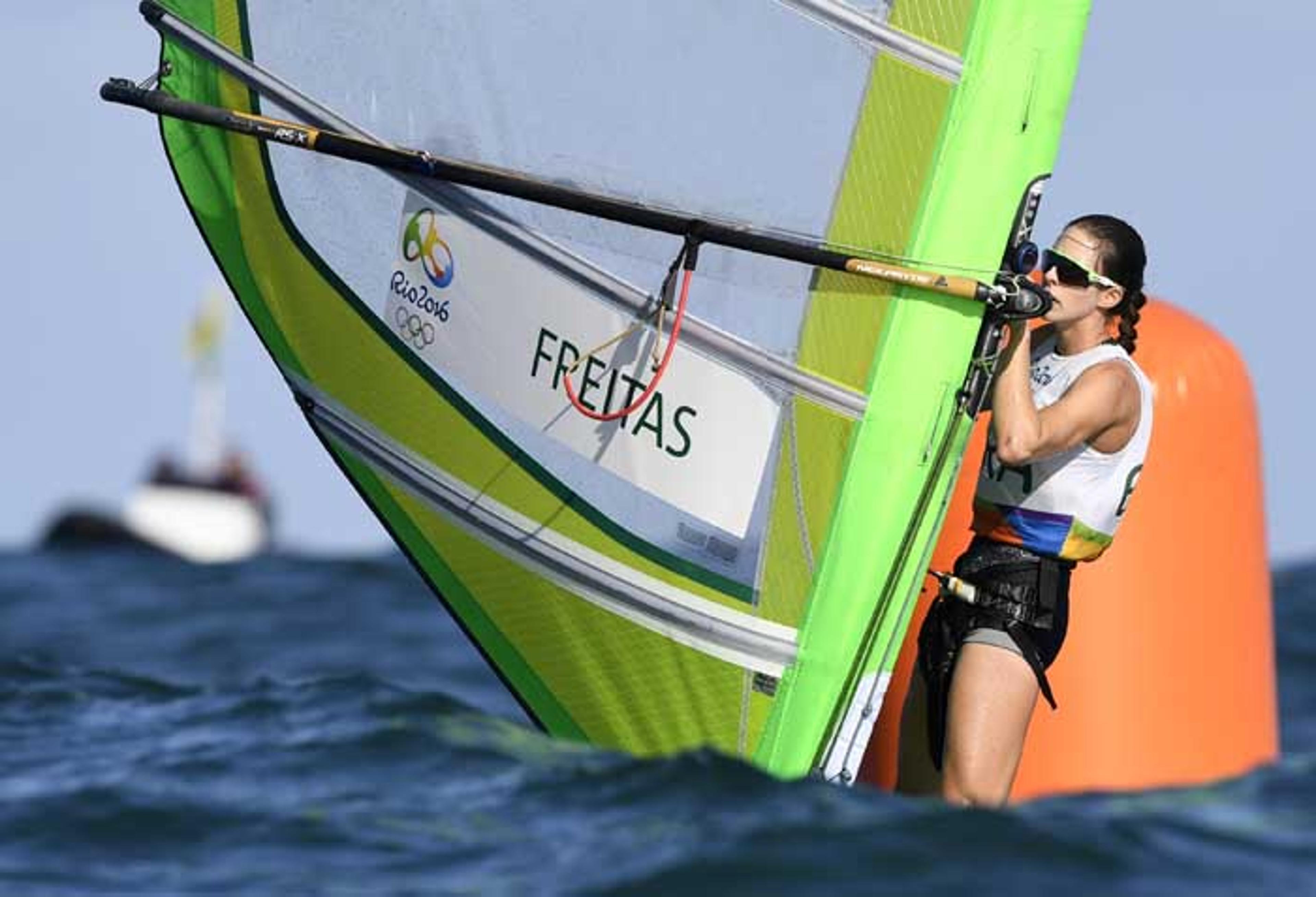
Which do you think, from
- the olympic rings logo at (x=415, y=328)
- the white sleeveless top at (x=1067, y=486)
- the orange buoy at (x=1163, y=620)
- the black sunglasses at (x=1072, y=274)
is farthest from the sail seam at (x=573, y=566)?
the black sunglasses at (x=1072, y=274)

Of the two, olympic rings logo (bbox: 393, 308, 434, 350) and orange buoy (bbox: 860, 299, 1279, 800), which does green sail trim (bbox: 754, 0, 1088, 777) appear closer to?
orange buoy (bbox: 860, 299, 1279, 800)

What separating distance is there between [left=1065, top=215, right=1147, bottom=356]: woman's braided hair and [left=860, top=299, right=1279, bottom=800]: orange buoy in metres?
0.80

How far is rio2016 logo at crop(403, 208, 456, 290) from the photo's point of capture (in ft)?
18.5

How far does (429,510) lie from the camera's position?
588 centimetres

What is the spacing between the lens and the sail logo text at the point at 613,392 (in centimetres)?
543

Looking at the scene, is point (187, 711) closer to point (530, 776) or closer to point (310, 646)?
point (530, 776)

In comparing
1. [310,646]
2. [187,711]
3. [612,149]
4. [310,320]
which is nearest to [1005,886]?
[612,149]

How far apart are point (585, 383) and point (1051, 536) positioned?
45.7 inches

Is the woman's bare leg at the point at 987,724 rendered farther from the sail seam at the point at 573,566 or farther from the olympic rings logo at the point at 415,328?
the olympic rings logo at the point at 415,328

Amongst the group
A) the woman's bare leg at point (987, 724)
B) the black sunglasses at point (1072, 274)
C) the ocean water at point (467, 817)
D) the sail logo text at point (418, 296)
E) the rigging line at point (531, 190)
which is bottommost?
the ocean water at point (467, 817)

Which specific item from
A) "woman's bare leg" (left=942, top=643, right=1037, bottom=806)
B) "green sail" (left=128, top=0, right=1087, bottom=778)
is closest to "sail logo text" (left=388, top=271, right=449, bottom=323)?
"green sail" (left=128, top=0, right=1087, bottom=778)

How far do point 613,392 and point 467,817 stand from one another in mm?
1058

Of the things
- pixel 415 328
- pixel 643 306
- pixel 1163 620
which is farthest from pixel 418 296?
pixel 1163 620

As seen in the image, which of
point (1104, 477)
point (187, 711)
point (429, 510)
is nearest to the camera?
point (1104, 477)
